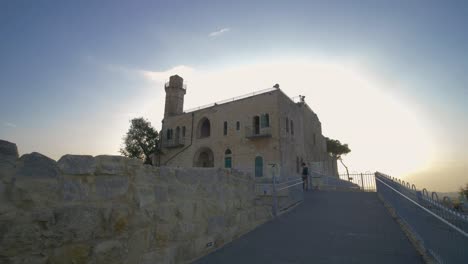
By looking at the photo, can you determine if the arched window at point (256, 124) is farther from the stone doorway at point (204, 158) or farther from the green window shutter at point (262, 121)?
the stone doorway at point (204, 158)

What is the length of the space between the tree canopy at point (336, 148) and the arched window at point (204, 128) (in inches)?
999

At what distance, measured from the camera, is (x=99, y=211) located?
251 centimetres

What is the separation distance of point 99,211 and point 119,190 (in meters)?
0.30

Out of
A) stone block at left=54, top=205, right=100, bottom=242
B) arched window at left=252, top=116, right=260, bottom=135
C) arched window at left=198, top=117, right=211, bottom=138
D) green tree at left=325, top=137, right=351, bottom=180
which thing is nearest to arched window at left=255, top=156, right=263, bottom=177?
arched window at left=252, top=116, right=260, bottom=135

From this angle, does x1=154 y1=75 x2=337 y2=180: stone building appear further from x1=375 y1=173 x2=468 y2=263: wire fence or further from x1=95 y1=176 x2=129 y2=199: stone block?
x1=95 y1=176 x2=129 y2=199: stone block

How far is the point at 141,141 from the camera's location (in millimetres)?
30406

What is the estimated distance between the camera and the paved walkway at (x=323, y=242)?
12.8 feet

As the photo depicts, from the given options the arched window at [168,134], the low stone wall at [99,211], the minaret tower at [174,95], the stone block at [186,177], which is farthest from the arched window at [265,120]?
the stone block at [186,177]

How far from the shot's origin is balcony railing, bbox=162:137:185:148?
2792cm

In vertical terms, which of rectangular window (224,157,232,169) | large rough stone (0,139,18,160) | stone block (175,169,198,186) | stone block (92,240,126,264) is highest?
rectangular window (224,157,232,169)

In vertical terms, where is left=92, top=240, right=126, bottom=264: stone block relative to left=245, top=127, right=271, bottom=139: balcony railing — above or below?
below

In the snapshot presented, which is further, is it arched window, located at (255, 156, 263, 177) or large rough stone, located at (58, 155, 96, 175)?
arched window, located at (255, 156, 263, 177)

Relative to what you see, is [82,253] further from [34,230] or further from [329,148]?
[329,148]

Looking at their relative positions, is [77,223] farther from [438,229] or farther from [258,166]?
[258,166]
